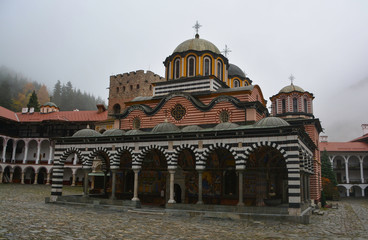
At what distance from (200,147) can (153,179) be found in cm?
610

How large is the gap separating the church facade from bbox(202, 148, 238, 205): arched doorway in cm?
6

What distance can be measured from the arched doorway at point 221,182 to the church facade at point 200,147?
0.06 metres

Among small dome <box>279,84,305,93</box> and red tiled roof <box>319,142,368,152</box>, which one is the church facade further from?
red tiled roof <box>319,142,368,152</box>

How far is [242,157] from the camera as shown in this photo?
17.3 meters

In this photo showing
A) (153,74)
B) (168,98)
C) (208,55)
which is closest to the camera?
(168,98)

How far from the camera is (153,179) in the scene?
2309 cm

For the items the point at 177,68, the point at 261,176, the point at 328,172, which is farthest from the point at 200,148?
the point at 328,172

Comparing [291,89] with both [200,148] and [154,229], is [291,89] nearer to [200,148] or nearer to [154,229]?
[200,148]

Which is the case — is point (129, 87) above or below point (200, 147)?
above

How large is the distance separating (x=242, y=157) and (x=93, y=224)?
320 inches

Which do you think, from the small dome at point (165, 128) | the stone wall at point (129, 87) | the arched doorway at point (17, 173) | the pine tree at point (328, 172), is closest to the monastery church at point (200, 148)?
the small dome at point (165, 128)

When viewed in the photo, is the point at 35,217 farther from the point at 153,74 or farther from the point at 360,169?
the point at 360,169

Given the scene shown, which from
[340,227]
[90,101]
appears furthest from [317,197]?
[90,101]

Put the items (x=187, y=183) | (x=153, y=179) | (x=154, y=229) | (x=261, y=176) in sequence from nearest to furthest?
(x=154, y=229) → (x=261, y=176) → (x=187, y=183) → (x=153, y=179)
